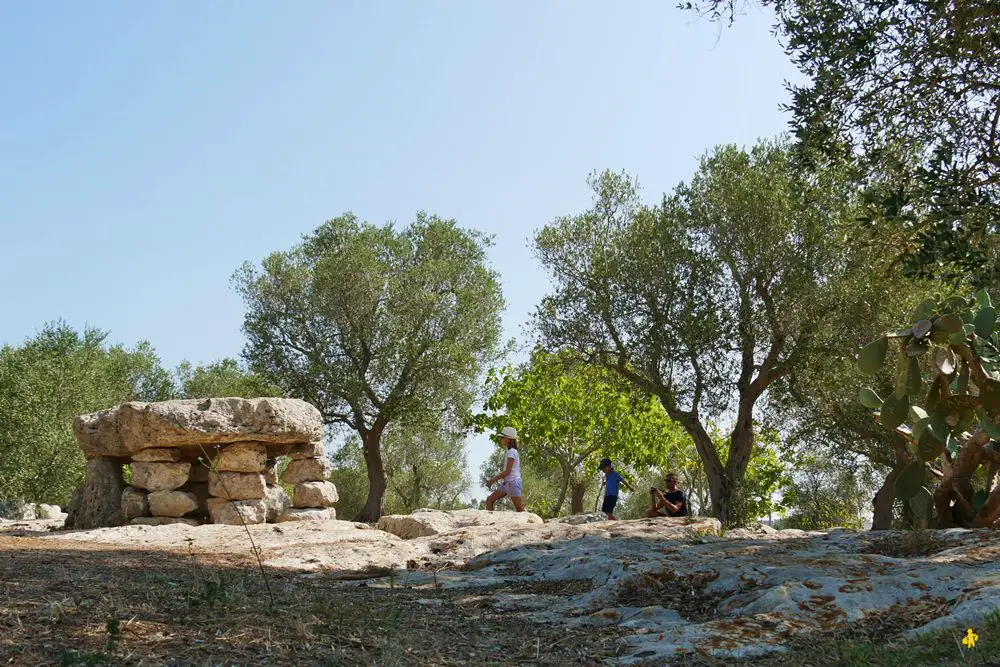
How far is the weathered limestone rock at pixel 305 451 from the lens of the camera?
17.8m

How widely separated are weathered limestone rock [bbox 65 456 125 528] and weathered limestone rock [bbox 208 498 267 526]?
1708 mm

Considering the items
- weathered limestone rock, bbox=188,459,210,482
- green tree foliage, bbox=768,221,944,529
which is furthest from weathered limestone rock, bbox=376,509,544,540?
green tree foliage, bbox=768,221,944,529

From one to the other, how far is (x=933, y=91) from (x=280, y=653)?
9.00 m

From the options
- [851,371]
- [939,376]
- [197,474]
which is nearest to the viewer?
[939,376]

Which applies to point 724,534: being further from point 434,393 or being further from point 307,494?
point 434,393

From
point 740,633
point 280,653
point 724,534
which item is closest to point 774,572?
point 740,633

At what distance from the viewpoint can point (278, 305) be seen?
27.9 metres

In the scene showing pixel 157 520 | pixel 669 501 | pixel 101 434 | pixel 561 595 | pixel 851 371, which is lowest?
pixel 561 595

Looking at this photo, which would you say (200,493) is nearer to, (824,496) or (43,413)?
(43,413)

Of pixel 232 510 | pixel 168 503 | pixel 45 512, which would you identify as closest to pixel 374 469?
pixel 45 512

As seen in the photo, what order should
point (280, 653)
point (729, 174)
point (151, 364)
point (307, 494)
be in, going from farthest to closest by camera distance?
1. point (151, 364)
2. point (729, 174)
3. point (307, 494)
4. point (280, 653)

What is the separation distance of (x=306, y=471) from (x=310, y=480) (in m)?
0.21

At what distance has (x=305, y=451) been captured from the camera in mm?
17828

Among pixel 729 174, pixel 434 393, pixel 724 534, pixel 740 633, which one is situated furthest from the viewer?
pixel 434 393
